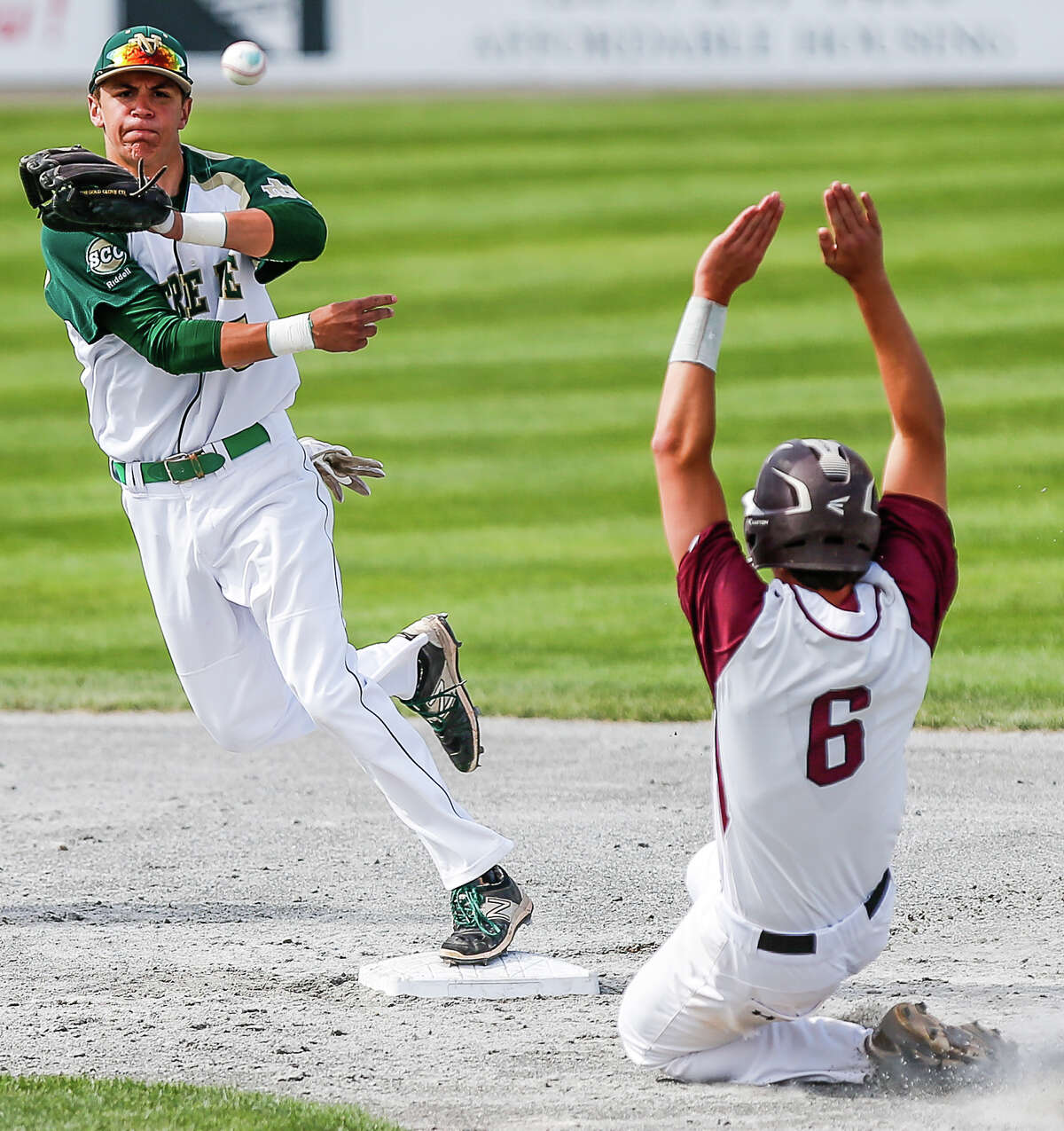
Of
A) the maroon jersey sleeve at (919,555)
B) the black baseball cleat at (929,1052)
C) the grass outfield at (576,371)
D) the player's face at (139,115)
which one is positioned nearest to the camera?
the maroon jersey sleeve at (919,555)

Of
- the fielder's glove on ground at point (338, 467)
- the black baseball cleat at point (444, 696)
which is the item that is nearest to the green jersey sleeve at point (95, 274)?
the fielder's glove on ground at point (338, 467)

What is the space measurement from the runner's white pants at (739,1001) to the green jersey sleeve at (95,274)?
191cm

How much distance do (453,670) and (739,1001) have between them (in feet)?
5.64

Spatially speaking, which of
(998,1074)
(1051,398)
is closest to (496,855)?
(998,1074)

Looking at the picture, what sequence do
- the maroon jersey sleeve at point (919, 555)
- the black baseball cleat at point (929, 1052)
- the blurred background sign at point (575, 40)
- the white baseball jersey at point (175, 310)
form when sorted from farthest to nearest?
the blurred background sign at point (575, 40), the white baseball jersey at point (175, 310), the black baseball cleat at point (929, 1052), the maroon jersey sleeve at point (919, 555)

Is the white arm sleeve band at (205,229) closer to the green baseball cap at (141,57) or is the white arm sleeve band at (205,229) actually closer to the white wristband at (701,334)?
the green baseball cap at (141,57)

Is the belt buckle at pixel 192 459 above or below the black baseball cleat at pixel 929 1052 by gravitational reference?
above

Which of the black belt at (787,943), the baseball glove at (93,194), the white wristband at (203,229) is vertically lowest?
the black belt at (787,943)

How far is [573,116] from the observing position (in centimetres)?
1884

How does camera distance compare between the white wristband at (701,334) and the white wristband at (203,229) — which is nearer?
the white wristband at (701,334)

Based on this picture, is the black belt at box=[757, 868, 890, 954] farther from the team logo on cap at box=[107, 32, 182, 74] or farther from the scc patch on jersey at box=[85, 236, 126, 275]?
the team logo on cap at box=[107, 32, 182, 74]

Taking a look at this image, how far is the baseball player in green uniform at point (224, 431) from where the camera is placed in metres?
4.11

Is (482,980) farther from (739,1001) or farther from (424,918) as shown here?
(739,1001)

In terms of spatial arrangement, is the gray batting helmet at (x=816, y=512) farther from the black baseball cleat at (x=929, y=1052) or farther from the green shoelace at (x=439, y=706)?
the green shoelace at (x=439, y=706)
